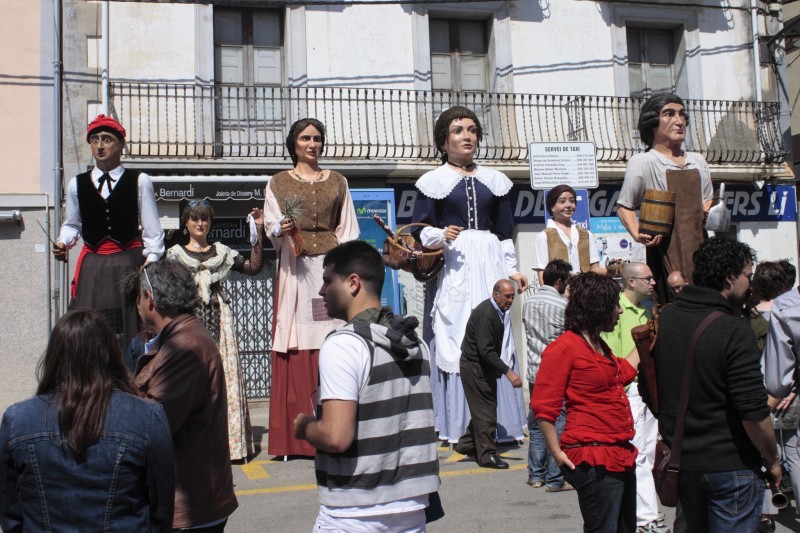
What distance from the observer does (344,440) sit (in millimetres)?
3293

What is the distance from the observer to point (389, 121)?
14.8 metres

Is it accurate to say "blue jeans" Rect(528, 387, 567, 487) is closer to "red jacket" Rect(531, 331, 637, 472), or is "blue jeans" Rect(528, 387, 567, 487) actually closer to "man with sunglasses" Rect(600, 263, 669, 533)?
"man with sunglasses" Rect(600, 263, 669, 533)

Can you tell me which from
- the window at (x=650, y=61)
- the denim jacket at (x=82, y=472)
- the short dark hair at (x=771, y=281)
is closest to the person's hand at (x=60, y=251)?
the denim jacket at (x=82, y=472)

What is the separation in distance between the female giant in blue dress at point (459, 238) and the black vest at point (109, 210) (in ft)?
7.13

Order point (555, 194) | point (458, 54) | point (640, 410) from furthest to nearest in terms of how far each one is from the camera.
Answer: point (458, 54) < point (555, 194) < point (640, 410)

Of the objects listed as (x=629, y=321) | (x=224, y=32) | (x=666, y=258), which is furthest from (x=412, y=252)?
(x=224, y=32)

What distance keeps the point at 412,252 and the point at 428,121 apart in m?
8.50

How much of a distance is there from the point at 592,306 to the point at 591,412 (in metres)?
0.50

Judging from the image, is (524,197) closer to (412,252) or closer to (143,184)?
(412,252)

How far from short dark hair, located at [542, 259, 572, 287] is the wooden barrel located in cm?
195

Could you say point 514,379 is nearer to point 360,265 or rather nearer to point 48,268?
point 360,265

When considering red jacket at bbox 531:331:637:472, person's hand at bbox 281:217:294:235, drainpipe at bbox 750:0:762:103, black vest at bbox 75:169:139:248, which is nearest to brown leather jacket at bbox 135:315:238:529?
red jacket at bbox 531:331:637:472

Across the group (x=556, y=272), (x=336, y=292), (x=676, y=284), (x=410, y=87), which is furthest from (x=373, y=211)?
(x=336, y=292)

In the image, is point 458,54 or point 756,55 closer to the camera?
point 458,54
